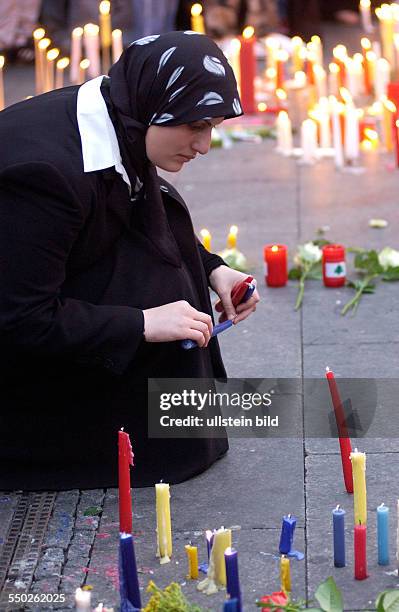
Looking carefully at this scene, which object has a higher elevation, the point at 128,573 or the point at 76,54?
the point at 76,54


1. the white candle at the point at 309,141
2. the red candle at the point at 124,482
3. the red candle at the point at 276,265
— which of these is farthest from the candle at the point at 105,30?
the red candle at the point at 124,482

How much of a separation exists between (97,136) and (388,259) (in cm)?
Result: 213

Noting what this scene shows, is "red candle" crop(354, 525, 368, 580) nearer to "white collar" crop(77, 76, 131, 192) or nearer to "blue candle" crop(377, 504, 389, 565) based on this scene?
"blue candle" crop(377, 504, 389, 565)

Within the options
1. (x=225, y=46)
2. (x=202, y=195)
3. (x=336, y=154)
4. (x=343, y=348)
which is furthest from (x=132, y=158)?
(x=225, y=46)

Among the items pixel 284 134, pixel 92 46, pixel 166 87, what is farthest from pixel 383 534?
pixel 92 46

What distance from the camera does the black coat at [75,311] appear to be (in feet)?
10.3

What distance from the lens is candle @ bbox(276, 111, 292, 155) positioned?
23.2 ft

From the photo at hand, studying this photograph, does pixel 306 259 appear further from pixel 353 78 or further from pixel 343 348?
pixel 353 78

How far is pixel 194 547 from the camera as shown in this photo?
9.82 feet

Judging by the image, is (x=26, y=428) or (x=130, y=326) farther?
(x=26, y=428)

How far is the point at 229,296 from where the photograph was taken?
11.8 ft

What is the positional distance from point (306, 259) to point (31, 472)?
79.8 inches

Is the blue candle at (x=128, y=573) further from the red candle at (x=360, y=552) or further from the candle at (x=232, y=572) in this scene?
the red candle at (x=360, y=552)

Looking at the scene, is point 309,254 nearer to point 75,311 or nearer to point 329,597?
point 75,311
